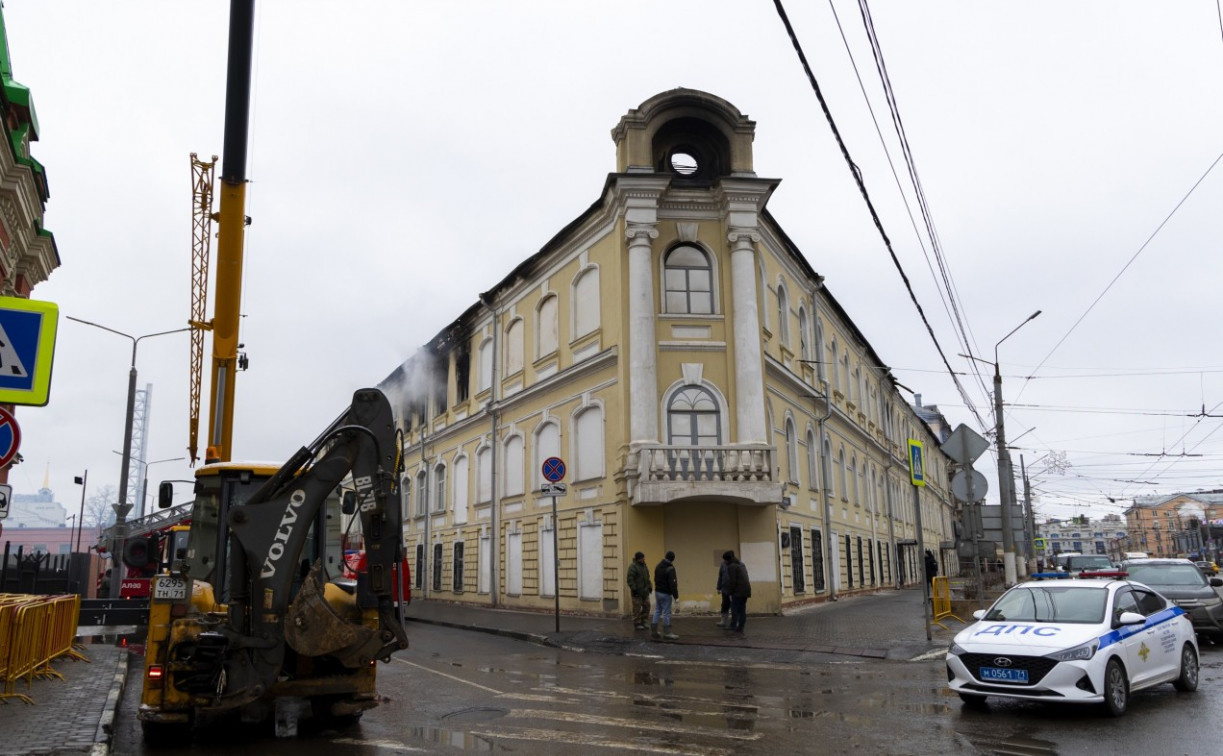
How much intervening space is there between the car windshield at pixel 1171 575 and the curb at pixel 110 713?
17.0m

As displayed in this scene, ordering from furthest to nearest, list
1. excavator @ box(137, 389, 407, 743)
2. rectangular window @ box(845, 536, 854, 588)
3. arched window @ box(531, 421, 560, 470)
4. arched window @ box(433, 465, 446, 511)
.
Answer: arched window @ box(433, 465, 446, 511)
rectangular window @ box(845, 536, 854, 588)
arched window @ box(531, 421, 560, 470)
excavator @ box(137, 389, 407, 743)

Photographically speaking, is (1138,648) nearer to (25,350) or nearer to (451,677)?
(451,677)

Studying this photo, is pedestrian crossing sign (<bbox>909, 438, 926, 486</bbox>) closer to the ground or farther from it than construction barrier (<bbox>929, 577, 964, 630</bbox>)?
farther from it

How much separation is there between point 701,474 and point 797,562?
18.8 feet

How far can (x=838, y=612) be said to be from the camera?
23000mm

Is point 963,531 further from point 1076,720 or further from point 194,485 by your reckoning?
point 194,485

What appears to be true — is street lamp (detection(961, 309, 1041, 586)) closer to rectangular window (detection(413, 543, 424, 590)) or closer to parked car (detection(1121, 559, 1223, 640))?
parked car (detection(1121, 559, 1223, 640))

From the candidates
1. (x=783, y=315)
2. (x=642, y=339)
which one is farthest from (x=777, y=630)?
(x=783, y=315)

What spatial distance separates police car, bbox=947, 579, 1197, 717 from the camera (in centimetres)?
890

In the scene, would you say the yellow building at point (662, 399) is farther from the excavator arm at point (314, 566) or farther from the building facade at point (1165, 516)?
the building facade at point (1165, 516)

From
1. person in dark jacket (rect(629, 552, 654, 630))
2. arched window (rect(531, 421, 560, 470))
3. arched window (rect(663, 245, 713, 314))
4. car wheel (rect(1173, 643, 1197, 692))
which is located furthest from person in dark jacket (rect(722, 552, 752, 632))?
arched window (rect(531, 421, 560, 470))

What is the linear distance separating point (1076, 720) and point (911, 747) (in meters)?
2.38

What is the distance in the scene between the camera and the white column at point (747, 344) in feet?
71.2

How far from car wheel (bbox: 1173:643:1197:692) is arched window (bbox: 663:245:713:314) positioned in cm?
1398
